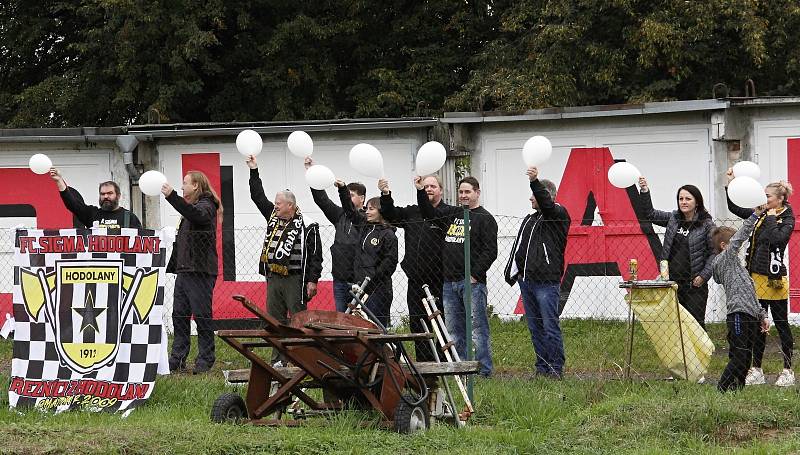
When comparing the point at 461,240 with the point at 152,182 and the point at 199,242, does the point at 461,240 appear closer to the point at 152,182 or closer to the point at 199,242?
the point at 199,242

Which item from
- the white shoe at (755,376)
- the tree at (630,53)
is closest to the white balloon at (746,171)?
the white shoe at (755,376)

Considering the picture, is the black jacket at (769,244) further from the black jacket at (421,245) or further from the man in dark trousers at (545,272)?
the black jacket at (421,245)

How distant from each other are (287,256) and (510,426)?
341cm

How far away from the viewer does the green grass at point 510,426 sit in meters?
7.47

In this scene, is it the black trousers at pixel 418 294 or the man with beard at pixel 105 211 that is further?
the man with beard at pixel 105 211

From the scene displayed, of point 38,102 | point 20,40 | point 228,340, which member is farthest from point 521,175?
point 20,40

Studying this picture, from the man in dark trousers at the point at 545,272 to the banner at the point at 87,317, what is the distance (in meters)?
3.19

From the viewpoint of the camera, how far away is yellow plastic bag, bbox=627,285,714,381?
10.2 meters

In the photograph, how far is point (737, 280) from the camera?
910 centimetres

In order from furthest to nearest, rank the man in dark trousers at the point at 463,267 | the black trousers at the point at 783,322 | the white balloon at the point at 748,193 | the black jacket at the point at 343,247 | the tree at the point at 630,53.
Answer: the tree at the point at 630,53
the black jacket at the point at 343,247
the man in dark trousers at the point at 463,267
the black trousers at the point at 783,322
the white balloon at the point at 748,193

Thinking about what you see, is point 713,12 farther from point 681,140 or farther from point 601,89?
point 681,140

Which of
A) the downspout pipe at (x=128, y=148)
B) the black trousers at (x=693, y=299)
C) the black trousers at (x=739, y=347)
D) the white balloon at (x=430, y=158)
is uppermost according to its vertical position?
the downspout pipe at (x=128, y=148)

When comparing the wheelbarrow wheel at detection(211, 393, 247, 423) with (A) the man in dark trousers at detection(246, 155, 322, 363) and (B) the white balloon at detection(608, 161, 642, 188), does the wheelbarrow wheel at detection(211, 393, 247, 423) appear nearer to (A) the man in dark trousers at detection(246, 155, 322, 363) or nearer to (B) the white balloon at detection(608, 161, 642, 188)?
(A) the man in dark trousers at detection(246, 155, 322, 363)

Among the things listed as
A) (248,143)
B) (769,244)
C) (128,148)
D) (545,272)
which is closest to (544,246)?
(545,272)
